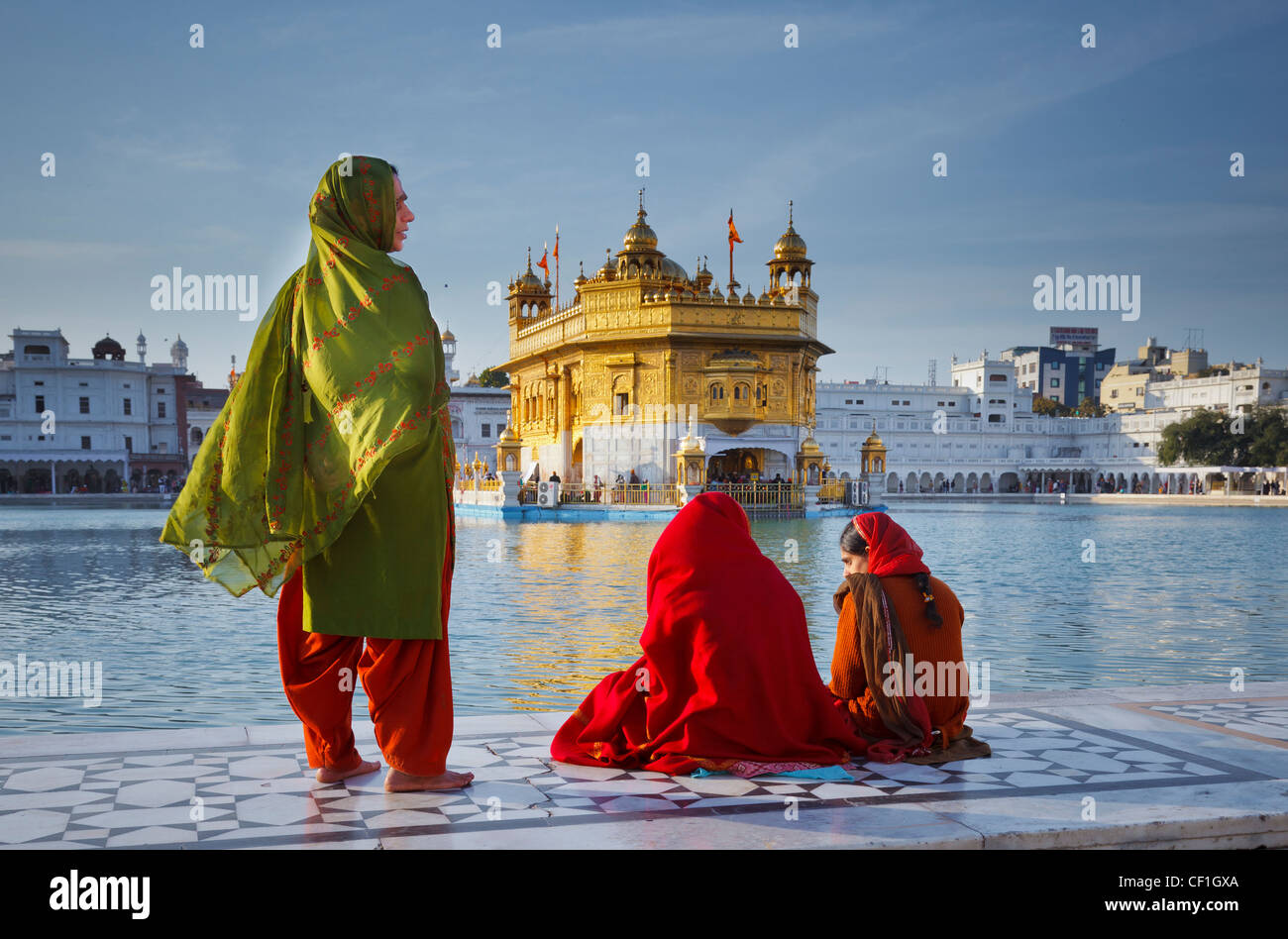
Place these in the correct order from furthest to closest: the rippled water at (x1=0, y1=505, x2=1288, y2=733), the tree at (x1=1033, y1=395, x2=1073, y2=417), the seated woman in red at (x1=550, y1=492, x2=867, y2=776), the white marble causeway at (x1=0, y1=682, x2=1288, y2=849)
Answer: the tree at (x1=1033, y1=395, x2=1073, y2=417) < the rippled water at (x1=0, y1=505, x2=1288, y2=733) < the seated woman in red at (x1=550, y1=492, x2=867, y2=776) < the white marble causeway at (x1=0, y1=682, x2=1288, y2=849)

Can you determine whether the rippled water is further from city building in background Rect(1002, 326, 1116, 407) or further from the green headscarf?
city building in background Rect(1002, 326, 1116, 407)

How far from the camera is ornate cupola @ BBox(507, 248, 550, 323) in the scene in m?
39.2

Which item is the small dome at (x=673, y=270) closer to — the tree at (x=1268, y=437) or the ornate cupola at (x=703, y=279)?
the ornate cupola at (x=703, y=279)

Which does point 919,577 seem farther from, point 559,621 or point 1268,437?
point 1268,437

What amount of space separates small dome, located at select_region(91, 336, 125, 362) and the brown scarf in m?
60.2

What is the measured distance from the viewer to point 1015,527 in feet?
77.7

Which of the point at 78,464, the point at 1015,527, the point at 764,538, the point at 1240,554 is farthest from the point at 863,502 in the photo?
the point at 78,464

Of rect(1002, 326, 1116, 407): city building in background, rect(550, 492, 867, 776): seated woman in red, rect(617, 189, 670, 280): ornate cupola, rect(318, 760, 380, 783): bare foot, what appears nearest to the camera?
rect(318, 760, 380, 783): bare foot

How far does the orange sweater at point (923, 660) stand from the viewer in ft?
12.0

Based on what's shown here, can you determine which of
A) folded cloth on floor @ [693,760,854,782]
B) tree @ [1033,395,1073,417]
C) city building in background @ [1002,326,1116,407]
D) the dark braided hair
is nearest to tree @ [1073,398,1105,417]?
tree @ [1033,395,1073,417]

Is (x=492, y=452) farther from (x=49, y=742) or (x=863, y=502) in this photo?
(x=49, y=742)

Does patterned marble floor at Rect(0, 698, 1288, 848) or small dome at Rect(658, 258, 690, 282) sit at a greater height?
small dome at Rect(658, 258, 690, 282)

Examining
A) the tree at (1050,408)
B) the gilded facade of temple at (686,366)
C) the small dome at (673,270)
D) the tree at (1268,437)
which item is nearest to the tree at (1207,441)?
the tree at (1268,437)

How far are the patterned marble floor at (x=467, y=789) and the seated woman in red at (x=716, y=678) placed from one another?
10 cm
